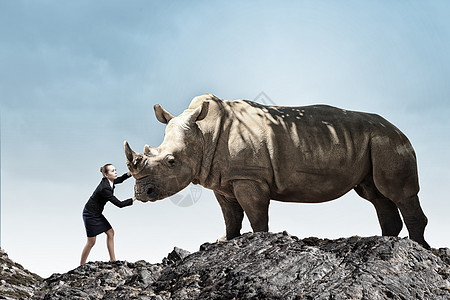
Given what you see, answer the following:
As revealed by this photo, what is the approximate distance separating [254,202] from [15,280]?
519 cm

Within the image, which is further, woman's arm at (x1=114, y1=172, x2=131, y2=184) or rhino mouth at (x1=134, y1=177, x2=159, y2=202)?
woman's arm at (x1=114, y1=172, x2=131, y2=184)

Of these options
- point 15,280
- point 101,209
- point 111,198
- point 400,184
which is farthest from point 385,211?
point 15,280

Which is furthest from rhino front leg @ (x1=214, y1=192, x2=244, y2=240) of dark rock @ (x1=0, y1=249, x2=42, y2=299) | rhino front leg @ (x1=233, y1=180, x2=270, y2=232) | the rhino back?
dark rock @ (x1=0, y1=249, x2=42, y2=299)

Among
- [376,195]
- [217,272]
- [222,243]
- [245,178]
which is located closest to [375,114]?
[376,195]

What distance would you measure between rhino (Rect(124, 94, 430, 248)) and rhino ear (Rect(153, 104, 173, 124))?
0.02 m

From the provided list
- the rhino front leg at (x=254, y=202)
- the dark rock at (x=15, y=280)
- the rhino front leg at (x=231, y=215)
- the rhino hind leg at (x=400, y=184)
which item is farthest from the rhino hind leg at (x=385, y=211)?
the dark rock at (x=15, y=280)

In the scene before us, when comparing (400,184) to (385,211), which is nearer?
(400,184)

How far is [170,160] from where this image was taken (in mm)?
9859

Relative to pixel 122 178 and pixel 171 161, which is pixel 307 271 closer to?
pixel 171 161

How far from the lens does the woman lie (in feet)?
34.9

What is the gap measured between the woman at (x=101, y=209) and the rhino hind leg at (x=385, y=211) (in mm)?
4658

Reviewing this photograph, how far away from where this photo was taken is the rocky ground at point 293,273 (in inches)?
281

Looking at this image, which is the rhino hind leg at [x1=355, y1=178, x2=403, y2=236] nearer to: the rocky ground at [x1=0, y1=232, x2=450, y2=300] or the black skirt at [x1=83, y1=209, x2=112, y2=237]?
the rocky ground at [x1=0, y1=232, x2=450, y2=300]

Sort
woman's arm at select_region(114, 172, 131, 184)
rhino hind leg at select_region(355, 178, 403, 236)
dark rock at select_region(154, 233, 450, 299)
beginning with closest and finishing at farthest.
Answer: dark rock at select_region(154, 233, 450, 299) → woman's arm at select_region(114, 172, 131, 184) → rhino hind leg at select_region(355, 178, 403, 236)
